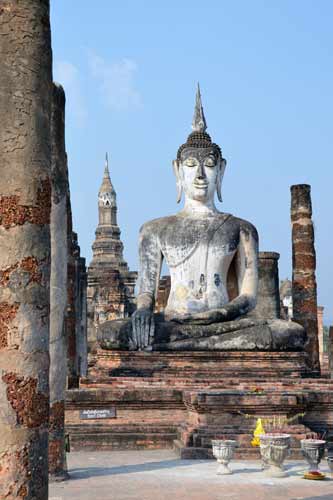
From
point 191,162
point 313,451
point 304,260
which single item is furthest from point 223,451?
point 304,260

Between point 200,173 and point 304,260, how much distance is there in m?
3.73

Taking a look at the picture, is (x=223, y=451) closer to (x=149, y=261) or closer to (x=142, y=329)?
(x=142, y=329)

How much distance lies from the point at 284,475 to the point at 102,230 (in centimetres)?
3186

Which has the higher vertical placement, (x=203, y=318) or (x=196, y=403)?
(x=203, y=318)

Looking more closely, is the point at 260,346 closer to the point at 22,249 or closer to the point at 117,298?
the point at 22,249

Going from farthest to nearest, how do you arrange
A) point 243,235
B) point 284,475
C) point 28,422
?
1. point 243,235
2. point 284,475
3. point 28,422

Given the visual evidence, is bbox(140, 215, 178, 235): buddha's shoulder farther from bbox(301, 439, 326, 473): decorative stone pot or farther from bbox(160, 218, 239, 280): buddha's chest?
bbox(301, 439, 326, 473): decorative stone pot

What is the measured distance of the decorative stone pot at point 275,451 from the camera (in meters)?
8.04

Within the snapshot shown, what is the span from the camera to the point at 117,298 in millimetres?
26000

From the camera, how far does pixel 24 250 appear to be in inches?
211

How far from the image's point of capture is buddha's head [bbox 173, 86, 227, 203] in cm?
1470

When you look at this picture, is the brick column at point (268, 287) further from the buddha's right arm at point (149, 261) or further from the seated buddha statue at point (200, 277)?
the buddha's right arm at point (149, 261)

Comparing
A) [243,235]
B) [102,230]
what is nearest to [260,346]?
[243,235]

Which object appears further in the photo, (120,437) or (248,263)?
(248,263)
